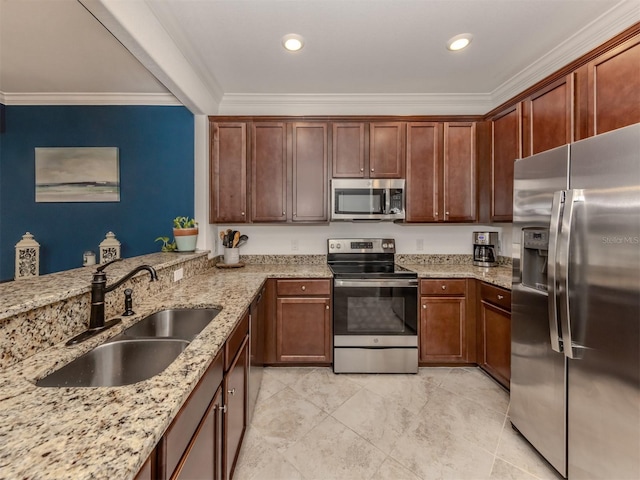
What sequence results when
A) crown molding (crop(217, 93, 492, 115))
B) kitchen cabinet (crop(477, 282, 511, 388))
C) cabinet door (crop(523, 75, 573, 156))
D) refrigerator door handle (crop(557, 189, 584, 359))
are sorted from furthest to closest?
crown molding (crop(217, 93, 492, 115))
kitchen cabinet (crop(477, 282, 511, 388))
cabinet door (crop(523, 75, 573, 156))
refrigerator door handle (crop(557, 189, 584, 359))

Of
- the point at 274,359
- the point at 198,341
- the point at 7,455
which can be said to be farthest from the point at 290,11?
the point at 274,359

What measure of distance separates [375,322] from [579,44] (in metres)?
2.59

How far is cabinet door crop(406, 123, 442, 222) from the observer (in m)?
2.85

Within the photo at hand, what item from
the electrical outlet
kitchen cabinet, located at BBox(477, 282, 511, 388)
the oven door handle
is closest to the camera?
the electrical outlet

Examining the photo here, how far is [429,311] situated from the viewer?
2.63m

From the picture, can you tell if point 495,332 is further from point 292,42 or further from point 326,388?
point 292,42

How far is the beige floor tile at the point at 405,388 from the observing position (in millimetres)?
2176

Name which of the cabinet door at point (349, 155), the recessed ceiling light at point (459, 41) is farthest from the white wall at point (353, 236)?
the recessed ceiling light at point (459, 41)

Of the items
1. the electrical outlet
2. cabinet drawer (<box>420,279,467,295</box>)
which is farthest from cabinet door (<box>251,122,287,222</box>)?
cabinet drawer (<box>420,279,467,295</box>)

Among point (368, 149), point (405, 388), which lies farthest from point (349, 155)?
point (405, 388)

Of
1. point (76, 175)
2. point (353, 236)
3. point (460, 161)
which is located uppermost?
point (460, 161)

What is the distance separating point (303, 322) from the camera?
262 cm

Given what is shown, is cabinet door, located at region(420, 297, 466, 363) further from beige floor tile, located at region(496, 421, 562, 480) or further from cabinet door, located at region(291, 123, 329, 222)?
cabinet door, located at region(291, 123, 329, 222)

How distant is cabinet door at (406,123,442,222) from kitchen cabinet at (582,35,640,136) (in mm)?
1181
